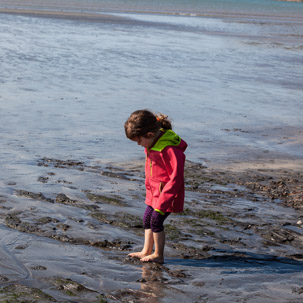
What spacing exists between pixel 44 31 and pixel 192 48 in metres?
7.36

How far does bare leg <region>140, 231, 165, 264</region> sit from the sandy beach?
0.16ft

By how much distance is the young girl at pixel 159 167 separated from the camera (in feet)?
14.1

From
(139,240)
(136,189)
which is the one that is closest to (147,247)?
(139,240)

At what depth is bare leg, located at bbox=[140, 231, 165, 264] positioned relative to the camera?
441 centimetres

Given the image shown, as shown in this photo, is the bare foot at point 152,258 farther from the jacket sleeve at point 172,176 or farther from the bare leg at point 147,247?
the jacket sleeve at point 172,176

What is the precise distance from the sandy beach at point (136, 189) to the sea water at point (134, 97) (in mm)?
33

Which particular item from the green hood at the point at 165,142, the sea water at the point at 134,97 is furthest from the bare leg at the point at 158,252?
the sea water at the point at 134,97

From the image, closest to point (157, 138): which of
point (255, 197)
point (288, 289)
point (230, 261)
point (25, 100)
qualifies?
point (230, 261)

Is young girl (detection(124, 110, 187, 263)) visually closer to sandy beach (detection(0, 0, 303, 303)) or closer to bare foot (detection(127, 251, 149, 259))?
bare foot (detection(127, 251, 149, 259))

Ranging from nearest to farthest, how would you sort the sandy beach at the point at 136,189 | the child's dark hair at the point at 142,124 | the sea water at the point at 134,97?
the sandy beach at the point at 136,189 < the child's dark hair at the point at 142,124 < the sea water at the point at 134,97

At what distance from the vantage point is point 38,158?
7.18 metres

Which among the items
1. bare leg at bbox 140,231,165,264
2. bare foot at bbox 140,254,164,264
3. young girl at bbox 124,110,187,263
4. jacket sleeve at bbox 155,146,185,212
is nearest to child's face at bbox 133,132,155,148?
young girl at bbox 124,110,187,263

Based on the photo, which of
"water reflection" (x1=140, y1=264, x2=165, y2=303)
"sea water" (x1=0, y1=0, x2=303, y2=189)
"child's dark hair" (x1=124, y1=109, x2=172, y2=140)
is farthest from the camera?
"sea water" (x1=0, y1=0, x2=303, y2=189)

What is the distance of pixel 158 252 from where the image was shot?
14.6 ft
